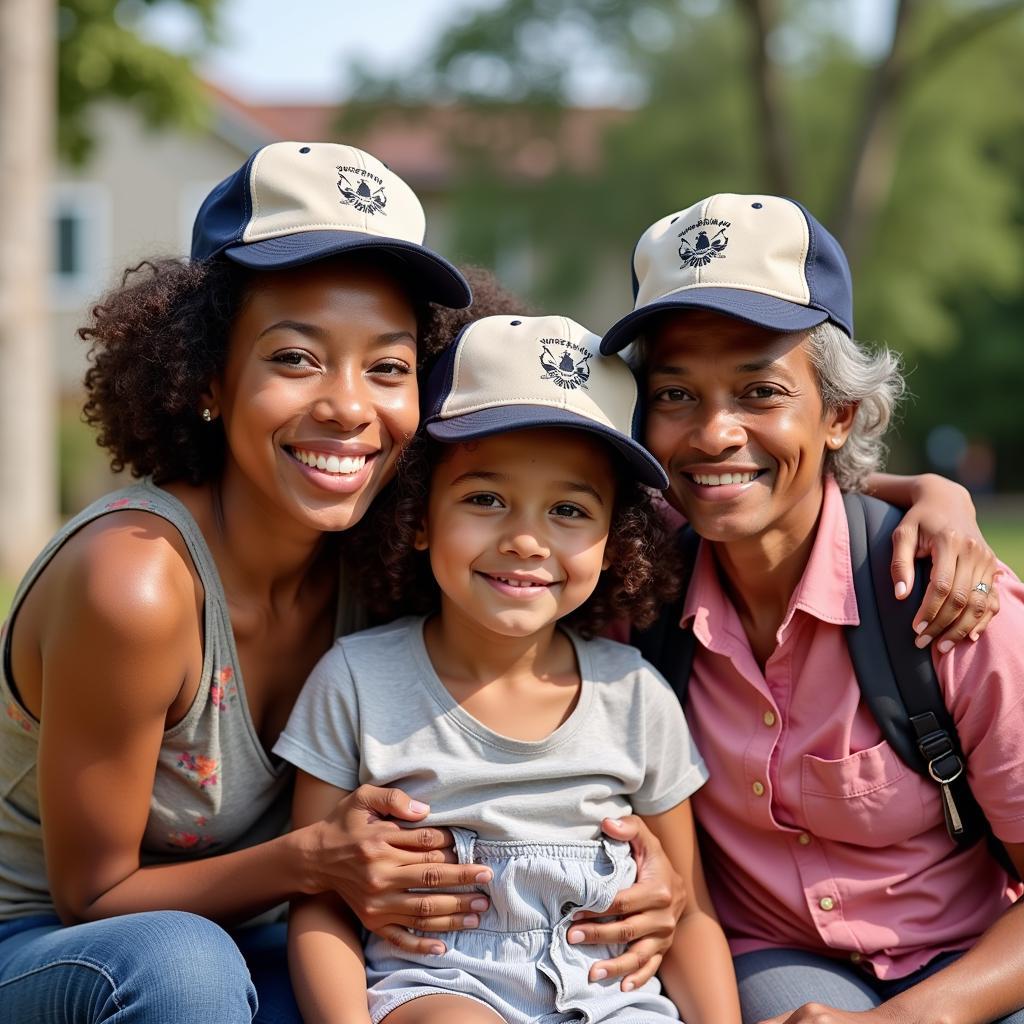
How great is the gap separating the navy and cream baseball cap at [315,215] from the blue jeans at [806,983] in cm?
162

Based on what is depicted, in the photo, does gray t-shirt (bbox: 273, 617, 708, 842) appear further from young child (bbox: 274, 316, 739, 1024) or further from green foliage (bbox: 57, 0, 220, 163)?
green foliage (bbox: 57, 0, 220, 163)

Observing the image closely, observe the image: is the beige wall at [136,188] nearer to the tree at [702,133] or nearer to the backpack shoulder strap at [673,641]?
the tree at [702,133]

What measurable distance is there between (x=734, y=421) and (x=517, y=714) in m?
0.79

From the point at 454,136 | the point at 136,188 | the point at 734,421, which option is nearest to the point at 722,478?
the point at 734,421

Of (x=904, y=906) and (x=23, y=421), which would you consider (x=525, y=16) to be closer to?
(x=23, y=421)

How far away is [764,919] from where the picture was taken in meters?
3.08

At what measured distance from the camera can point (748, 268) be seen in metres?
2.92

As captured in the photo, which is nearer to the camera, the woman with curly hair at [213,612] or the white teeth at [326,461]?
the woman with curly hair at [213,612]

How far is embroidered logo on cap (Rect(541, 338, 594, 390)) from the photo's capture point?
2877mm

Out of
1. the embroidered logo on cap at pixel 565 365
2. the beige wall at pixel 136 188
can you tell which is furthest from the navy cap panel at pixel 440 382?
the beige wall at pixel 136 188

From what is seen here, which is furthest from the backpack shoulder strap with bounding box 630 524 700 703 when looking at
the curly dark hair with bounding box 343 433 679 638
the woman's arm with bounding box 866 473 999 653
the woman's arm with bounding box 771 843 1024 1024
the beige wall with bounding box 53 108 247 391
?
the beige wall with bounding box 53 108 247 391

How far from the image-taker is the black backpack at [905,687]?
281 cm

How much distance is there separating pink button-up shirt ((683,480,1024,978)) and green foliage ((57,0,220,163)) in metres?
12.3

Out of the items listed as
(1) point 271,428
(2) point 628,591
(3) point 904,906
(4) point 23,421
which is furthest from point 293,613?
(4) point 23,421
